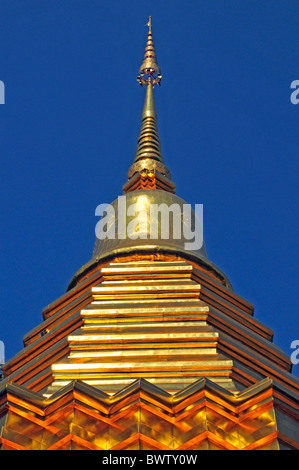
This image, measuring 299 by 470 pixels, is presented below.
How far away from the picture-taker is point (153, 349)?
35.5 meters

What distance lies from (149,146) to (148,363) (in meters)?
18.3

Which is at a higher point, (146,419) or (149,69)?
(149,69)

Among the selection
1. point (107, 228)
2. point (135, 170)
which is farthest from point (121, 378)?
point (135, 170)

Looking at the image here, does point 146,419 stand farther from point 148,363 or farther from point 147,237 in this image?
point 147,237

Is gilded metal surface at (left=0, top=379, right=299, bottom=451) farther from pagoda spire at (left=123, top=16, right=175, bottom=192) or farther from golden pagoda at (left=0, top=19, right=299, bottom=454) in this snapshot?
pagoda spire at (left=123, top=16, right=175, bottom=192)

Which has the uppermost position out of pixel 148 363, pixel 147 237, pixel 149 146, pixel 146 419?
pixel 149 146

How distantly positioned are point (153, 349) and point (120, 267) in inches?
232

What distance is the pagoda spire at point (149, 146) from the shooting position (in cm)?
4919

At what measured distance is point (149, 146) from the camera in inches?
2055

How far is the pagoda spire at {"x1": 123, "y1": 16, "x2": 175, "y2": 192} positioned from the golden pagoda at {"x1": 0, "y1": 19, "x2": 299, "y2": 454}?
97.2 inches

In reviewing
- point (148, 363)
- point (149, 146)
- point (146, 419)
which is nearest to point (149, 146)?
point (149, 146)

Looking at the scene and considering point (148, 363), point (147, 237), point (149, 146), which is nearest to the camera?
point (148, 363)

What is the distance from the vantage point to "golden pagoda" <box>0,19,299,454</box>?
3127 centimetres
